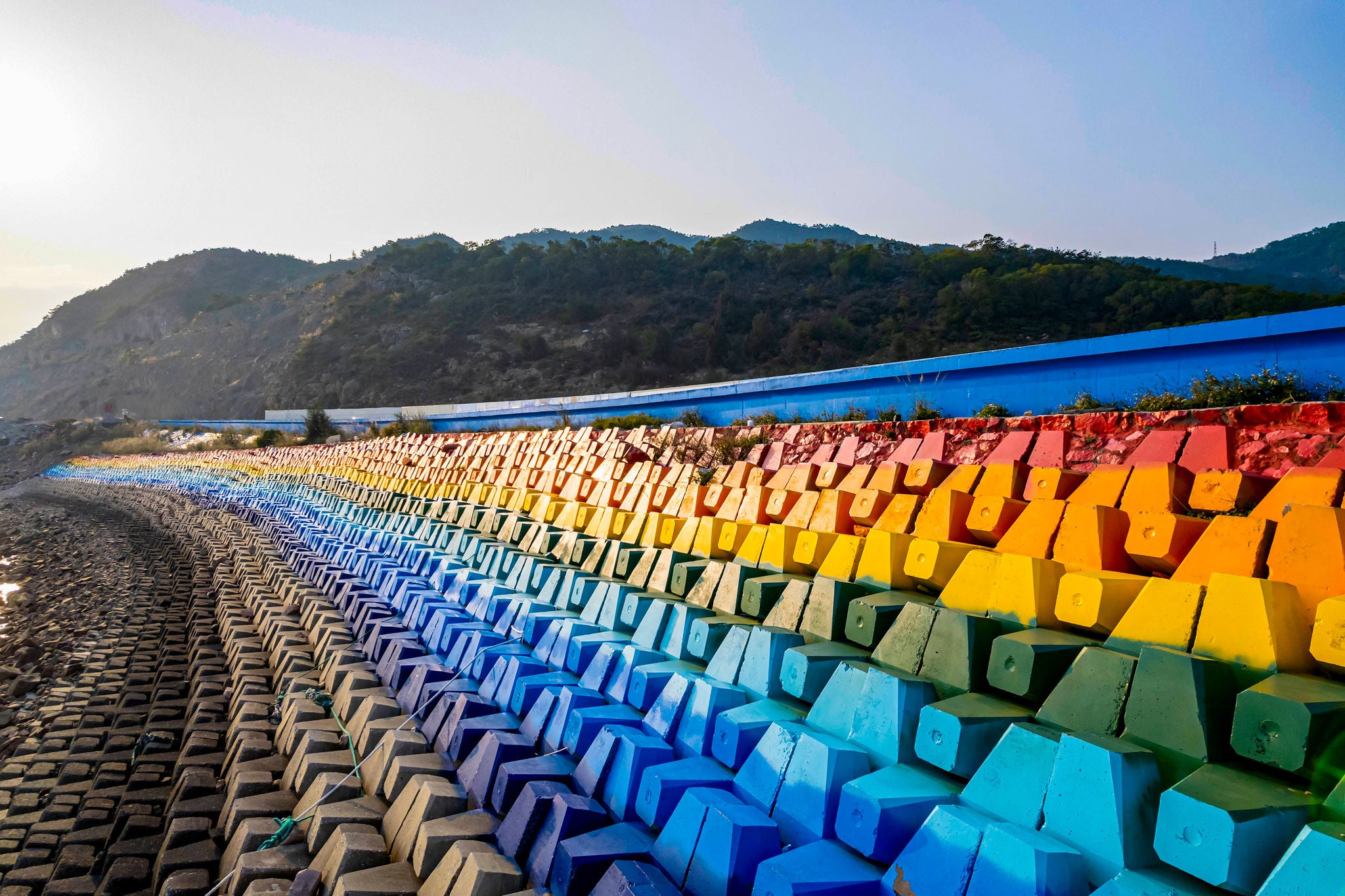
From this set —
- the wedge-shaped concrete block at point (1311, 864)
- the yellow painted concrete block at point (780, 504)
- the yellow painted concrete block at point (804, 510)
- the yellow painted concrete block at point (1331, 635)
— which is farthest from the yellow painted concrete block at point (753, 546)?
the wedge-shaped concrete block at point (1311, 864)

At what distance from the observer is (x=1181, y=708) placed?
2139mm

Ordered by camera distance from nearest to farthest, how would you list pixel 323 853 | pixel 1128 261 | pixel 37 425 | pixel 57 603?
pixel 323 853 < pixel 57 603 < pixel 1128 261 < pixel 37 425

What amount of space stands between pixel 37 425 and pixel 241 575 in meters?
58.4

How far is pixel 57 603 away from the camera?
10.9 m

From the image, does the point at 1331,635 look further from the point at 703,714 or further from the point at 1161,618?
the point at 703,714

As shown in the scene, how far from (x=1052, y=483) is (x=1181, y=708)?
1.80m

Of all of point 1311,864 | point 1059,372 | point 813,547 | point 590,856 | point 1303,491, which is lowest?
point 590,856

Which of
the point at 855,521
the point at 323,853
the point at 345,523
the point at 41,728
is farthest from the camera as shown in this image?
the point at 345,523

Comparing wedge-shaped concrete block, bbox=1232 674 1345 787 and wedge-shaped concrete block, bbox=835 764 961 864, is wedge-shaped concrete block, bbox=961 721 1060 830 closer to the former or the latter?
wedge-shaped concrete block, bbox=835 764 961 864

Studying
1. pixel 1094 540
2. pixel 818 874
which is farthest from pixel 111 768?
pixel 1094 540

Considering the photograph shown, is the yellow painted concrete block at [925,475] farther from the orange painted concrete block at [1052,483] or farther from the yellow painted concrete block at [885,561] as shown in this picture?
the yellow painted concrete block at [885,561]

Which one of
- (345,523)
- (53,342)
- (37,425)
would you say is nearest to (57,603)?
(345,523)

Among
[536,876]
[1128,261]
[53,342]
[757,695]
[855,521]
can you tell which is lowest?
[536,876]

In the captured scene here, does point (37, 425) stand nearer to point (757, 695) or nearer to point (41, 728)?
point (41, 728)
